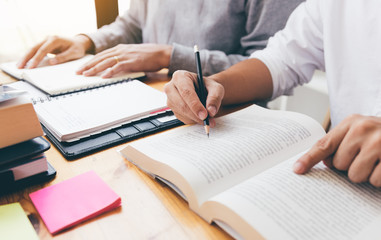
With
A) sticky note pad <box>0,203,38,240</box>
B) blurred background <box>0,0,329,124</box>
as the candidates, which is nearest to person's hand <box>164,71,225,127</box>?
sticky note pad <box>0,203,38,240</box>

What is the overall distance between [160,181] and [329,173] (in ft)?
0.84

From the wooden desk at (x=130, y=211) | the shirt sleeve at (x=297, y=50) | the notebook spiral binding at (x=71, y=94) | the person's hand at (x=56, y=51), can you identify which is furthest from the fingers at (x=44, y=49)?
the shirt sleeve at (x=297, y=50)

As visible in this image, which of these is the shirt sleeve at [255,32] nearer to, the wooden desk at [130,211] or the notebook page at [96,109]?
the notebook page at [96,109]

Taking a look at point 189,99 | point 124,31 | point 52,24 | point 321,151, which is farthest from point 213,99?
point 52,24

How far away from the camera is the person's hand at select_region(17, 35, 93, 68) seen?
1027 millimetres

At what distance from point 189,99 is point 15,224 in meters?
0.34

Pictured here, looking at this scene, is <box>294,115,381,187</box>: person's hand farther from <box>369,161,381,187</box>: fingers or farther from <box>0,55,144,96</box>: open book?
<box>0,55,144,96</box>: open book

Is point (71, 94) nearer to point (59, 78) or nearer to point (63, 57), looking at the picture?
point (59, 78)

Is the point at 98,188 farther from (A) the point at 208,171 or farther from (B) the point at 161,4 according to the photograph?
(B) the point at 161,4

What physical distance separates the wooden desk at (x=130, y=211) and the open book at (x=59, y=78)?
345 mm

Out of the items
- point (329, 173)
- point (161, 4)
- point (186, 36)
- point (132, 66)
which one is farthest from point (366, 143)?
point (161, 4)

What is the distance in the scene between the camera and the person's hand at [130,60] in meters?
0.92

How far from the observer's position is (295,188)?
1.27 feet

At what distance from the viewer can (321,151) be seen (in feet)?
1.39
